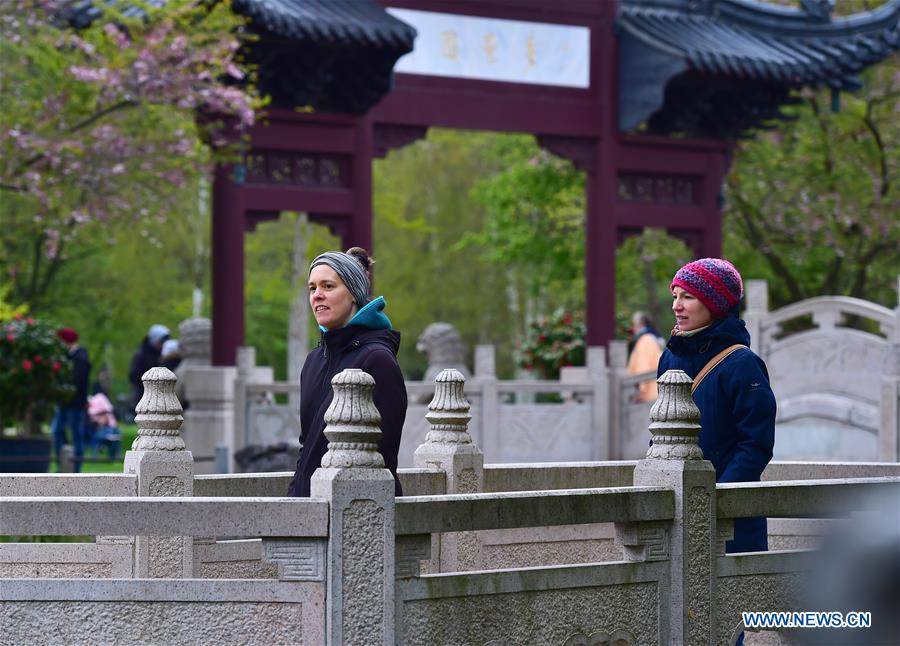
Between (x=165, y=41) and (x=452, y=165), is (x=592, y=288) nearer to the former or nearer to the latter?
(x=165, y=41)

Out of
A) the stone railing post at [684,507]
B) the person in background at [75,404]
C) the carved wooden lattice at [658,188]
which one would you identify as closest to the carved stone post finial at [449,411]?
the stone railing post at [684,507]

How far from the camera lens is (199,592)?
17.8 feet

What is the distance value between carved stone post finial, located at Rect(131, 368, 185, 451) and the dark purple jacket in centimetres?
121

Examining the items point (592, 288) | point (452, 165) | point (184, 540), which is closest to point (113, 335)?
point (452, 165)

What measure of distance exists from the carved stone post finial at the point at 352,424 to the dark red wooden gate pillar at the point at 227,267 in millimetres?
10871

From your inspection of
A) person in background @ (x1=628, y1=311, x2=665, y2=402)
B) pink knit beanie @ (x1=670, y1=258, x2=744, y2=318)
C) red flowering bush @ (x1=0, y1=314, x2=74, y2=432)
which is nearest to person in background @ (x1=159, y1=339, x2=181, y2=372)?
red flowering bush @ (x1=0, y1=314, x2=74, y2=432)

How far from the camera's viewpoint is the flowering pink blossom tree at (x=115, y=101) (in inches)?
591

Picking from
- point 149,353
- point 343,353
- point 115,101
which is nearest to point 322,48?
point 115,101

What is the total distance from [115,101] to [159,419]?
8740mm

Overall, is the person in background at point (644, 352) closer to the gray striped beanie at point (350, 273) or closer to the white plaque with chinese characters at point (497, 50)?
the white plaque with chinese characters at point (497, 50)

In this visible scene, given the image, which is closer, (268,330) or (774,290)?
(774,290)

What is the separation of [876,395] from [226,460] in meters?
6.24

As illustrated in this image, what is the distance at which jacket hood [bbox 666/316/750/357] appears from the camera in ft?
21.8

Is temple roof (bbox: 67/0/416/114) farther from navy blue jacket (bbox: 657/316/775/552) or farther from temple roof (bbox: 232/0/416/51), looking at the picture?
navy blue jacket (bbox: 657/316/775/552)
